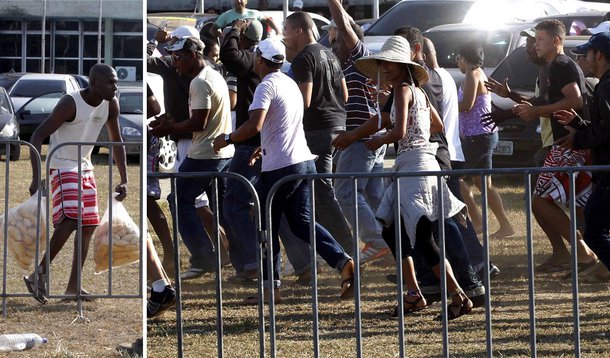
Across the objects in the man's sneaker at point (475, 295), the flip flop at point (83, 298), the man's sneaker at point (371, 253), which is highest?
the man's sneaker at point (371, 253)

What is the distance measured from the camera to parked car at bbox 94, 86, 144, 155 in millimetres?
4742

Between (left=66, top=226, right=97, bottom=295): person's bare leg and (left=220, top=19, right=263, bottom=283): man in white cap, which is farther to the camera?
Answer: (left=220, top=19, right=263, bottom=283): man in white cap

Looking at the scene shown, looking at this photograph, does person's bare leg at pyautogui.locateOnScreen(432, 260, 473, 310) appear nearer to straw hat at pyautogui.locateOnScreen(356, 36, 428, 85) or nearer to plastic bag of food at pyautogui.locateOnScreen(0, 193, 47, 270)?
straw hat at pyautogui.locateOnScreen(356, 36, 428, 85)

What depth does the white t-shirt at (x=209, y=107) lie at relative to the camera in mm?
7965

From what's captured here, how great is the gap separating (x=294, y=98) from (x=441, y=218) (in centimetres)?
199

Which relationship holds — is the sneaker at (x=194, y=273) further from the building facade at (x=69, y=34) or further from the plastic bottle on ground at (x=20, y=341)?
the building facade at (x=69, y=34)

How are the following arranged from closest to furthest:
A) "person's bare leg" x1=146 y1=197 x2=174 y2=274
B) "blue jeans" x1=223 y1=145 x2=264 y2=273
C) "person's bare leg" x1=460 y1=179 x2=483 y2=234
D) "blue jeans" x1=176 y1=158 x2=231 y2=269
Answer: "blue jeans" x1=176 y1=158 x2=231 y2=269
"person's bare leg" x1=146 y1=197 x2=174 y2=274
"blue jeans" x1=223 y1=145 x2=264 y2=273
"person's bare leg" x1=460 y1=179 x2=483 y2=234

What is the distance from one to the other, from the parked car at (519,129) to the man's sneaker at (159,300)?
678cm

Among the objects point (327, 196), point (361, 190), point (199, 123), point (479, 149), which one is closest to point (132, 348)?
point (199, 123)

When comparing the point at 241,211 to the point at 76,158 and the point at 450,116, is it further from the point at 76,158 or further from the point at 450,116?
the point at 76,158

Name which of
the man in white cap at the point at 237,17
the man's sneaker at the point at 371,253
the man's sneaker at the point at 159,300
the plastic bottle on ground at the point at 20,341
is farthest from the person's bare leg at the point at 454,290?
the man in white cap at the point at 237,17

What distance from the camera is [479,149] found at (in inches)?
377

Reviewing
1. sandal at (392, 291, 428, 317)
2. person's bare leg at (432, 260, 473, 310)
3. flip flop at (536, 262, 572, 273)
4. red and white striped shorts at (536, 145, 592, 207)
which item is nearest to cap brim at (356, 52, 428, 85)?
person's bare leg at (432, 260, 473, 310)

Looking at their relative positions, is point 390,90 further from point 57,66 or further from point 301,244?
point 57,66
